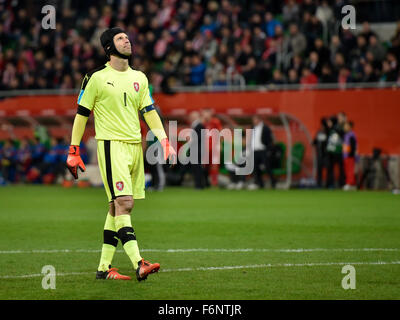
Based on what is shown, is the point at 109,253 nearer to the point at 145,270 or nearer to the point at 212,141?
the point at 145,270

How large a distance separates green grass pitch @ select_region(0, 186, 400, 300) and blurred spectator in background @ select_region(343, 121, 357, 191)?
151 inches

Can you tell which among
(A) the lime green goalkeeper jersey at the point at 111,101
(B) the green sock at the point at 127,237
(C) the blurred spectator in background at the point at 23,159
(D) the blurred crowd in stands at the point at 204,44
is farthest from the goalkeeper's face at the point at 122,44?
(C) the blurred spectator in background at the point at 23,159

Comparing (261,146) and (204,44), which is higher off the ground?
(204,44)

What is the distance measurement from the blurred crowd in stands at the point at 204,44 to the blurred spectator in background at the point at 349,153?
1.61 metres

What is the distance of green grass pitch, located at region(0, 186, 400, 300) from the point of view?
814 cm

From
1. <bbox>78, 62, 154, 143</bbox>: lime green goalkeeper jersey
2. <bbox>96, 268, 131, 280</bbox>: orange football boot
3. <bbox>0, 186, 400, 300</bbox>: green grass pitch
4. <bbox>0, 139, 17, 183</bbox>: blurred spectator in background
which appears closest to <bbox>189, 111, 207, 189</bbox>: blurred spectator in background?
<bbox>0, 186, 400, 300</bbox>: green grass pitch

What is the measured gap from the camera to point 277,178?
1046 inches

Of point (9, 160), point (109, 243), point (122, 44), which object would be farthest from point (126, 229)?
point (9, 160)

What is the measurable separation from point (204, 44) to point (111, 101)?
2034 centimetres

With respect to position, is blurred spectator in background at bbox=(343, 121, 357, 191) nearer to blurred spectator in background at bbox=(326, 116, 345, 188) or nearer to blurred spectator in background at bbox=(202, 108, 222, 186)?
blurred spectator in background at bbox=(326, 116, 345, 188)

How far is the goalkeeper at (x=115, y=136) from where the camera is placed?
892 centimetres

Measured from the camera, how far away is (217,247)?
453 inches

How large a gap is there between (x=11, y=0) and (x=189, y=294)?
29.1m

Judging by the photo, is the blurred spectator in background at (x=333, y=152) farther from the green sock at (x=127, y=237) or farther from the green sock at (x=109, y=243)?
the green sock at (x=127, y=237)
